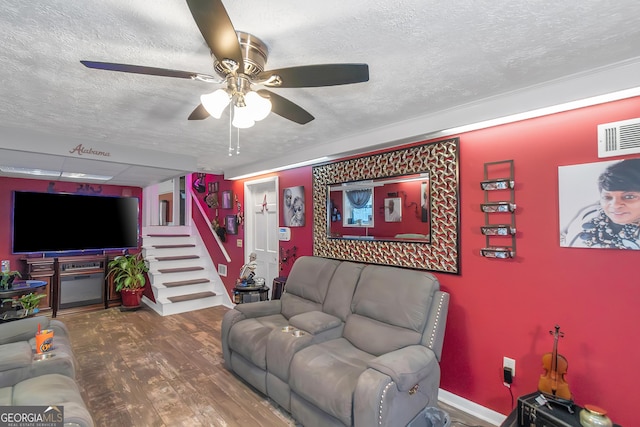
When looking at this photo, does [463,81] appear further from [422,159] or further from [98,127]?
[98,127]

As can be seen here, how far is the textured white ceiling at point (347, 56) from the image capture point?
4.11 feet

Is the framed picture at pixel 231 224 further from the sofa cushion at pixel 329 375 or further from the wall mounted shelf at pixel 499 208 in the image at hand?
the wall mounted shelf at pixel 499 208

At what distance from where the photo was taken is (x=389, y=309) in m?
2.35

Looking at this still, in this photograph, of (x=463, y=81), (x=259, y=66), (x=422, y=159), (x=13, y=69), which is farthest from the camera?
(x=422, y=159)

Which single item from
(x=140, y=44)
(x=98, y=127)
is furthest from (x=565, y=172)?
(x=98, y=127)

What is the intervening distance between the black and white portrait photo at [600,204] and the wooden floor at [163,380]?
1.53 metres

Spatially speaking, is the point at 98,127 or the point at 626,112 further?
the point at 98,127

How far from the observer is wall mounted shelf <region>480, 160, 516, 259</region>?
2.15 m

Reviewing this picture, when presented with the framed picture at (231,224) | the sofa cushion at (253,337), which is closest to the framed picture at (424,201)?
the sofa cushion at (253,337)

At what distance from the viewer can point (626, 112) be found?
5.69ft

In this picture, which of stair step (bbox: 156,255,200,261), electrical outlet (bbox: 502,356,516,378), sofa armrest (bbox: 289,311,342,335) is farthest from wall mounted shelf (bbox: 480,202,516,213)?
stair step (bbox: 156,255,200,261)

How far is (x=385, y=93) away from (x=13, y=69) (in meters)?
2.20

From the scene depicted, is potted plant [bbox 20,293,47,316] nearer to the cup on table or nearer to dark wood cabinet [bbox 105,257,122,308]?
the cup on table
